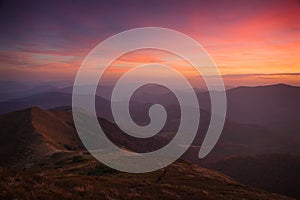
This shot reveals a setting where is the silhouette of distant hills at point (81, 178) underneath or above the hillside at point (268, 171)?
above

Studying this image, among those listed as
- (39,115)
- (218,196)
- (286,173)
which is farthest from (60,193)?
(286,173)

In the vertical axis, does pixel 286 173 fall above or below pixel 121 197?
below

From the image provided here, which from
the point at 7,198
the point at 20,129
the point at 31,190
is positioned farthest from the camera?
the point at 20,129

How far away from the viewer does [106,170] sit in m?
33.4

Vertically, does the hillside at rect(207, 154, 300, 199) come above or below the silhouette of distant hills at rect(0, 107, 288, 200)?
below

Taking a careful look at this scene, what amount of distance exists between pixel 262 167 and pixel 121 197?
446 feet

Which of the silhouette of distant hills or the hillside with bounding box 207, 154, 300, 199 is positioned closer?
the silhouette of distant hills

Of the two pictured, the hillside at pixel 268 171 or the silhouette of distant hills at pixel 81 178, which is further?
the hillside at pixel 268 171

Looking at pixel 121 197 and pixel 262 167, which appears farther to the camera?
pixel 262 167

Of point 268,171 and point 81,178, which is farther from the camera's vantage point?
point 268,171

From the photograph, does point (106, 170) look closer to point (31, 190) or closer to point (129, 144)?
point (31, 190)

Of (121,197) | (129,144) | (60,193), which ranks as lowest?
(129,144)

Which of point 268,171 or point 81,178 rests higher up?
point 81,178

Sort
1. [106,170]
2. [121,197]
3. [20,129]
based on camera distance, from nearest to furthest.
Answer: [121,197] < [106,170] < [20,129]
